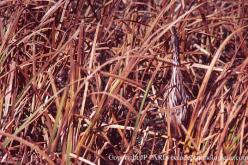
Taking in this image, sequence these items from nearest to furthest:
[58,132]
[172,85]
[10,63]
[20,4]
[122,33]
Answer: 1. [58,132]
2. [172,85]
3. [10,63]
4. [20,4]
5. [122,33]

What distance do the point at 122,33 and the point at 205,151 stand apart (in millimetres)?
778

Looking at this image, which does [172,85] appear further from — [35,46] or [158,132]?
[35,46]

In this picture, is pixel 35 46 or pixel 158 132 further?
pixel 35 46

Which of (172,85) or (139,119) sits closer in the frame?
(139,119)

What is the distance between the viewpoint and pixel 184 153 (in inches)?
59.1

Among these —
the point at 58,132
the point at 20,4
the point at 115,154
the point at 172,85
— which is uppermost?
the point at 20,4

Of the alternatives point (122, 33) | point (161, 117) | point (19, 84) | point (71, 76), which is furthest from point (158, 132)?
point (122, 33)

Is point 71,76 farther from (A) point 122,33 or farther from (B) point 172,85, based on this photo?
(A) point 122,33

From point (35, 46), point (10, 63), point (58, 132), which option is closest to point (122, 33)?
point (35, 46)

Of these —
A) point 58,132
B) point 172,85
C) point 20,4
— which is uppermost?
point 20,4

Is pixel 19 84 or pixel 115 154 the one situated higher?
pixel 19 84

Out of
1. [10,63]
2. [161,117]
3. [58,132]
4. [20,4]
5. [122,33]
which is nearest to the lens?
[58,132]

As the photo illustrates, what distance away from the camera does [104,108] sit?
150 centimetres

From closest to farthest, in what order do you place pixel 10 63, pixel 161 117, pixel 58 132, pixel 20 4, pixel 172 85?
pixel 58 132 → pixel 172 85 → pixel 161 117 → pixel 10 63 → pixel 20 4
